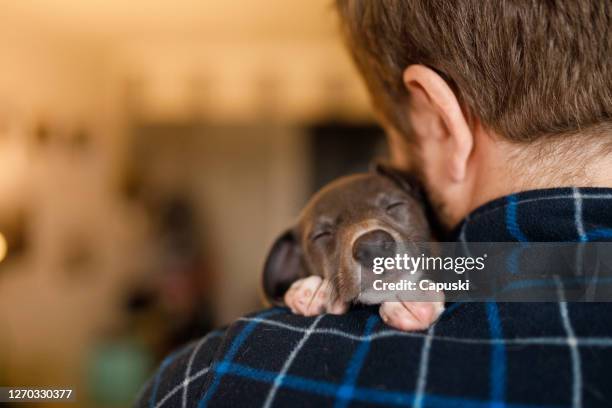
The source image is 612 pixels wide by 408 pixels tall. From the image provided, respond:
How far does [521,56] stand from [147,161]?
197 inches

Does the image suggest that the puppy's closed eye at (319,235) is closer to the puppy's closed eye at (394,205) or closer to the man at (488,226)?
the puppy's closed eye at (394,205)

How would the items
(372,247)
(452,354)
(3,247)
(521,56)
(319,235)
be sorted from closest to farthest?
(452,354) < (521,56) < (372,247) < (319,235) < (3,247)

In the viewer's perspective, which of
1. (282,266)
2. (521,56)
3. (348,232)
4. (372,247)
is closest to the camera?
(521,56)

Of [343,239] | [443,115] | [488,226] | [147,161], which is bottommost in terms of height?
[147,161]

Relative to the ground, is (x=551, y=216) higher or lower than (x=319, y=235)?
higher

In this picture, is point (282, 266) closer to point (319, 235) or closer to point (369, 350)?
point (319, 235)

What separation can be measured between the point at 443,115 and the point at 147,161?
15.9 feet

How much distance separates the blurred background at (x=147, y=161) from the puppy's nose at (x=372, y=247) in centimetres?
268

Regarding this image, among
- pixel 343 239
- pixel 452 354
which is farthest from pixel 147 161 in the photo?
pixel 452 354

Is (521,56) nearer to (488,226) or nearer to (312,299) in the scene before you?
(488,226)

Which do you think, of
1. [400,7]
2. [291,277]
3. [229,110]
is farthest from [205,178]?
[400,7]

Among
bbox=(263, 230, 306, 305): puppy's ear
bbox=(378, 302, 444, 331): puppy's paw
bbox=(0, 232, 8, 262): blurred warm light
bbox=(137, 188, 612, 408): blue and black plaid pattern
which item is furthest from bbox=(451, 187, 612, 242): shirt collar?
bbox=(0, 232, 8, 262): blurred warm light

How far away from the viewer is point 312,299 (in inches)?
38.1

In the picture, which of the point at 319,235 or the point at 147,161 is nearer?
the point at 319,235
